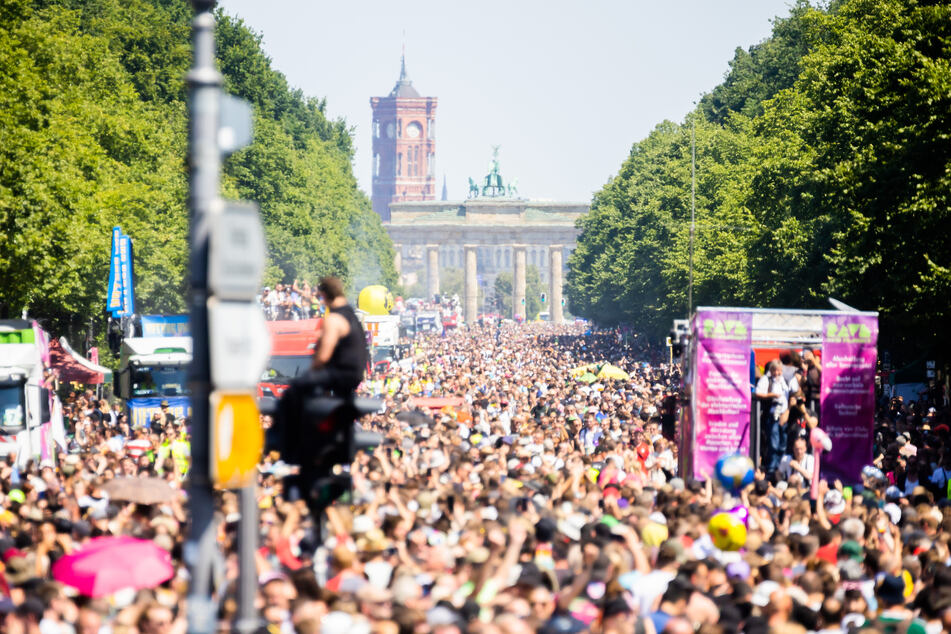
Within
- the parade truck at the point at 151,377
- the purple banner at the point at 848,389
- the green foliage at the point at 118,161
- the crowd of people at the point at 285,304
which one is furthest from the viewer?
the crowd of people at the point at 285,304

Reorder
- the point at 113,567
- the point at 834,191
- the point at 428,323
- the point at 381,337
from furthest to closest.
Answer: the point at 428,323 < the point at 381,337 < the point at 834,191 < the point at 113,567

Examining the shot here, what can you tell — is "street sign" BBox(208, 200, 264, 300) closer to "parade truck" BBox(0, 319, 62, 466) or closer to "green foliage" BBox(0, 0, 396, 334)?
"parade truck" BBox(0, 319, 62, 466)

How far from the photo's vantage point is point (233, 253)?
6.79 m

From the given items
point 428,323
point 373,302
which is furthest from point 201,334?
point 428,323

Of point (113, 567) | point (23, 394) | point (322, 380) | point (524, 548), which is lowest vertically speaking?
point (524, 548)

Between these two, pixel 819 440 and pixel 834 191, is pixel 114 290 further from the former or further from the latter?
pixel 819 440

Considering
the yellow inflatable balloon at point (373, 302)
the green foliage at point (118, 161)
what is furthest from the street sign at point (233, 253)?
the yellow inflatable balloon at point (373, 302)

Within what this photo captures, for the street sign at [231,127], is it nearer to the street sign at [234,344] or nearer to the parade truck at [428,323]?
the street sign at [234,344]

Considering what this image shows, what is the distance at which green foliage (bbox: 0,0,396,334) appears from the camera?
3556cm

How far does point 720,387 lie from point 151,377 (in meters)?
17.4

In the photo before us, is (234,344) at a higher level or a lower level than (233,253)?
lower

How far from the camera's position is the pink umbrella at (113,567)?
35.2ft

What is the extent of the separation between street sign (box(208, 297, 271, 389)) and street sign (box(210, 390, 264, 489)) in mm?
63

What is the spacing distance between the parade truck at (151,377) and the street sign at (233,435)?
2675 cm
